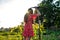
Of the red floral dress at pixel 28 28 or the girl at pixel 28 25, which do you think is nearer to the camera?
the girl at pixel 28 25

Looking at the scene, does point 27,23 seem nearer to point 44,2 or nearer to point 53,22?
point 53,22

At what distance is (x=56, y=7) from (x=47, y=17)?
244 cm

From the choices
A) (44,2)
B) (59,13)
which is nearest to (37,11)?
(59,13)

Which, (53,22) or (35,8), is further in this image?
(53,22)

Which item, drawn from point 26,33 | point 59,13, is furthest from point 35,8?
point 59,13

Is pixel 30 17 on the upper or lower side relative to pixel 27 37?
upper

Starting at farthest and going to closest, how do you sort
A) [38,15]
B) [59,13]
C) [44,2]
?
[44,2]
[59,13]
[38,15]

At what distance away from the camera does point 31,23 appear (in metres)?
9.66

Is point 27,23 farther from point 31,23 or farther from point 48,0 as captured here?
point 48,0

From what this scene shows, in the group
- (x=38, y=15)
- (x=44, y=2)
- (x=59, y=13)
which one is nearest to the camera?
(x=38, y=15)

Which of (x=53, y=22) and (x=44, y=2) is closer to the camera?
(x=53, y=22)

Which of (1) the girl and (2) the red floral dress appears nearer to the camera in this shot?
(1) the girl

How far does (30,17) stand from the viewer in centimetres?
945

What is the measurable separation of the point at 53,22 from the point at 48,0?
198 inches
